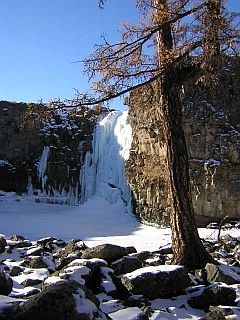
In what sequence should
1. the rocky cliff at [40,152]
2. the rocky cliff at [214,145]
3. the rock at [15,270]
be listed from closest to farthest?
the rock at [15,270] → the rocky cliff at [214,145] → the rocky cliff at [40,152]

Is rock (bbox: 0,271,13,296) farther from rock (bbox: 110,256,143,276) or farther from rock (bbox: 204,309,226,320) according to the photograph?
rock (bbox: 204,309,226,320)

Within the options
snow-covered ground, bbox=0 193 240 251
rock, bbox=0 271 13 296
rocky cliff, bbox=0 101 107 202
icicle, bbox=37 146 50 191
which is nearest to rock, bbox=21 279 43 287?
rock, bbox=0 271 13 296

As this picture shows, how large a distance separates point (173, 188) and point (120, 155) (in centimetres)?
1898

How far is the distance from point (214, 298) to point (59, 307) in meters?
2.09

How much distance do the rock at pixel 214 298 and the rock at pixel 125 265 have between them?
4.00 ft

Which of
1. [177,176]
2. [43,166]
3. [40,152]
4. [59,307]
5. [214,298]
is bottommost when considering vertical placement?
[214,298]

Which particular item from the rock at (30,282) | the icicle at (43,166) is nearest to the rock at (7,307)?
the rock at (30,282)

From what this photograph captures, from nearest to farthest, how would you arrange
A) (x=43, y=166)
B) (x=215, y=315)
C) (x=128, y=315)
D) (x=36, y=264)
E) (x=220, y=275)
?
(x=128, y=315) → (x=215, y=315) → (x=220, y=275) → (x=36, y=264) → (x=43, y=166)

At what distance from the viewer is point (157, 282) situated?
4.66 metres

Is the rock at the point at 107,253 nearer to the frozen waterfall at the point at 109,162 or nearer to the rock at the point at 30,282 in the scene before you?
the rock at the point at 30,282

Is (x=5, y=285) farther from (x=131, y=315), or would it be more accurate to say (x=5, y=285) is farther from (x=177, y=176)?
(x=177, y=176)

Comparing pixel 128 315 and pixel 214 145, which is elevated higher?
pixel 214 145

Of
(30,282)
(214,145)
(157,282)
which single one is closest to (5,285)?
(30,282)

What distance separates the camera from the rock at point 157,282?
4.64 meters
